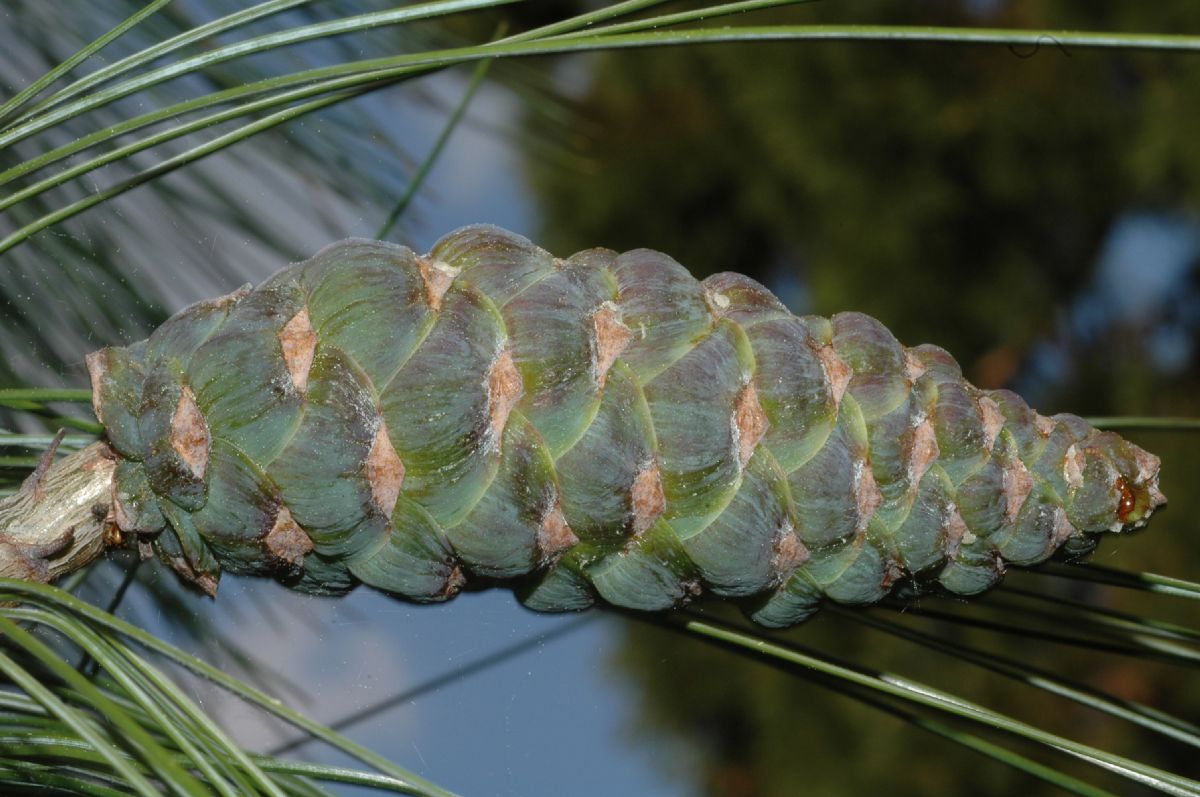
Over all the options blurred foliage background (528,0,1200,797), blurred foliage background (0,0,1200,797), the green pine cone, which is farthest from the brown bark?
blurred foliage background (528,0,1200,797)

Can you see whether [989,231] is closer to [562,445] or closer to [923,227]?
[923,227]

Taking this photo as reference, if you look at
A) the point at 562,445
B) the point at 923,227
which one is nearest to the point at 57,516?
the point at 562,445

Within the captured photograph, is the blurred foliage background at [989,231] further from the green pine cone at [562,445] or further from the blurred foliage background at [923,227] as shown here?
the green pine cone at [562,445]

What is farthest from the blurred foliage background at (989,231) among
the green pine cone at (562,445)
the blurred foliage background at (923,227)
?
the green pine cone at (562,445)

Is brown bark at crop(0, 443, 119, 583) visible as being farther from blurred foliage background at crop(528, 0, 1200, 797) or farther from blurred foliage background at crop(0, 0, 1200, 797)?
blurred foliage background at crop(528, 0, 1200, 797)

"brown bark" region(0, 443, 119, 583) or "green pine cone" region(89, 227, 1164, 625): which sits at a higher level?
"green pine cone" region(89, 227, 1164, 625)

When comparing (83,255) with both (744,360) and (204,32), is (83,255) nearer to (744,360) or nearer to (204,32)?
(204,32)

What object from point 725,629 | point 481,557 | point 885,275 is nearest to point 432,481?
point 481,557
